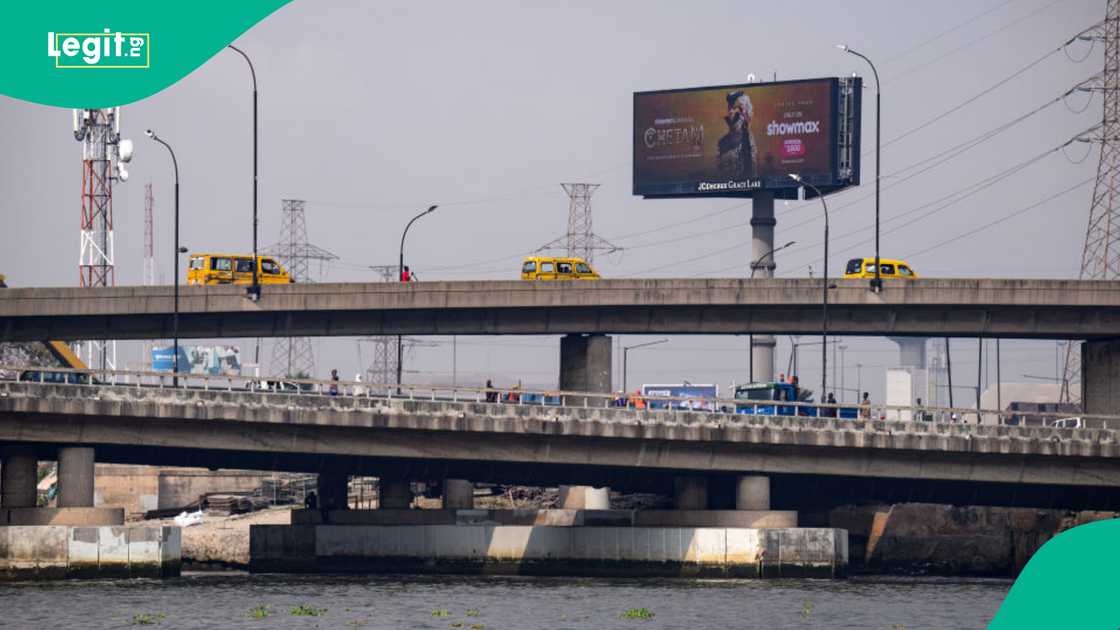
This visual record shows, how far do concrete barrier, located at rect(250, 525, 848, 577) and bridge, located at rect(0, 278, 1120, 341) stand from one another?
54.7ft

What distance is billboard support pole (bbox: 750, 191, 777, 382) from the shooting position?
6063 inches

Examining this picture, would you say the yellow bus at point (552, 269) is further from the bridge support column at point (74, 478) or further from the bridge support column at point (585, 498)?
the bridge support column at point (74, 478)

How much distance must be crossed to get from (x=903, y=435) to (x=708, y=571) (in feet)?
35.6

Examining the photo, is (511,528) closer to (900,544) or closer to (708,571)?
(708,571)

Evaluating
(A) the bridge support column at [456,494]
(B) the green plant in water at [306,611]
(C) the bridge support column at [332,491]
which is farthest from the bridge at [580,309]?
(B) the green plant in water at [306,611]

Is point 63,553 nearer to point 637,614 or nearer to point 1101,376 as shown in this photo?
point 637,614

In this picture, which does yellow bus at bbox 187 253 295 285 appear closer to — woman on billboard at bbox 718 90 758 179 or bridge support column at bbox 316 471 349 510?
bridge support column at bbox 316 471 349 510

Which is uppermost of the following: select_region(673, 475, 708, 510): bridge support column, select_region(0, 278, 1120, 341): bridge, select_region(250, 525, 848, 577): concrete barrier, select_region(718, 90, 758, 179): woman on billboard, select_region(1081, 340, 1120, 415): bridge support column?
select_region(718, 90, 758, 179): woman on billboard

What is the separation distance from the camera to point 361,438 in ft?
281

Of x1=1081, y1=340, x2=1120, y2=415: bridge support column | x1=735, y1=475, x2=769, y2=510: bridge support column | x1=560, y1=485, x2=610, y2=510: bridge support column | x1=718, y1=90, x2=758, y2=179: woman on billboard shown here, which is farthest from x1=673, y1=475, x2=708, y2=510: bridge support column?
x1=718, y1=90, x2=758, y2=179: woman on billboard

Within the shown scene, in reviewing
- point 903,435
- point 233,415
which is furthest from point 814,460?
point 233,415

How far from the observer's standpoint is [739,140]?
153 meters

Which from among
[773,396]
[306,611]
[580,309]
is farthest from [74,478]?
[773,396]

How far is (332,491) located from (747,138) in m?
64.0
